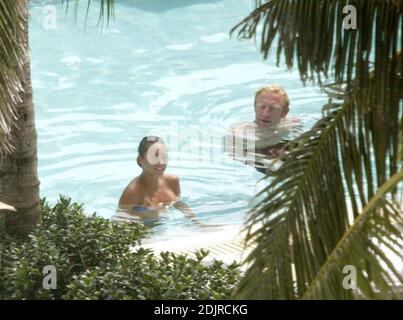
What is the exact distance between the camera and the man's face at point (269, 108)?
1033 centimetres

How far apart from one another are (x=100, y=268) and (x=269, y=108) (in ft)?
12.5

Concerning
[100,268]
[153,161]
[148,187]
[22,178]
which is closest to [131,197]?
[148,187]

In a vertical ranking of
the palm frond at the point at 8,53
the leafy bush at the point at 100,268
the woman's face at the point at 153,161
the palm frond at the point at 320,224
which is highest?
the palm frond at the point at 8,53

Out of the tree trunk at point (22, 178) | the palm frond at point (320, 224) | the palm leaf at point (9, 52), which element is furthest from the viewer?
the tree trunk at point (22, 178)

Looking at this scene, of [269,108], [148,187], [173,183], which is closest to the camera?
[148,187]

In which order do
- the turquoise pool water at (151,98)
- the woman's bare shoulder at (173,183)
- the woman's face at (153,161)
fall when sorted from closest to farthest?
1. the woman's face at (153,161)
2. the woman's bare shoulder at (173,183)
3. the turquoise pool water at (151,98)

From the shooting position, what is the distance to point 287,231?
4805 mm

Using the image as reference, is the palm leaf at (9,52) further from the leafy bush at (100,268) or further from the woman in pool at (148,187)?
the woman in pool at (148,187)

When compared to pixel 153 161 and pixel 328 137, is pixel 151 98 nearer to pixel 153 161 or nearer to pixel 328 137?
pixel 153 161

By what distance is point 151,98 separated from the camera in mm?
13516

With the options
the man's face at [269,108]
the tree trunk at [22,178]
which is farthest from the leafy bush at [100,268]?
the man's face at [269,108]

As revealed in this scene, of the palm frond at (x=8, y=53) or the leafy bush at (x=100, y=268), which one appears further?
the leafy bush at (x=100, y=268)
